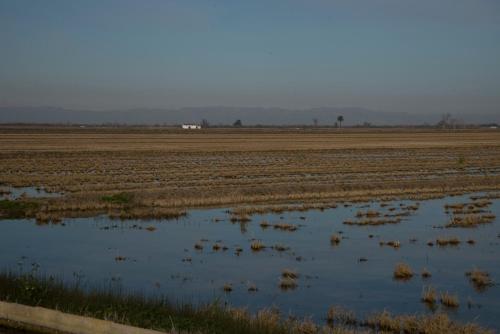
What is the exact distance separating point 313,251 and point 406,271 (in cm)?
Result: 377

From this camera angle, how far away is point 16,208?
25.8 m

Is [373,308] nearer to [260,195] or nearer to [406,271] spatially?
[406,271]

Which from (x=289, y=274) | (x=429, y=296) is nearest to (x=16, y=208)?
(x=289, y=274)

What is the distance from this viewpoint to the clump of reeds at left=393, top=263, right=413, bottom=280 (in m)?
15.8

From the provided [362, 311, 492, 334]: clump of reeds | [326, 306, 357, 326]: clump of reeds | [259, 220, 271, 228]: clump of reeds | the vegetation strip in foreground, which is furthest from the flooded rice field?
the vegetation strip in foreground

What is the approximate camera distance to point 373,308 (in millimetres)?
13164

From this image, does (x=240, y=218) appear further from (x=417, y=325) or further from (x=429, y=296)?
(x=417, y=325)

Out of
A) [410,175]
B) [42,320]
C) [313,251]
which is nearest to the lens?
[42,320]

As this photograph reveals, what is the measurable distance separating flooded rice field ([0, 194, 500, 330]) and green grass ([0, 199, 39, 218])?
1129mm

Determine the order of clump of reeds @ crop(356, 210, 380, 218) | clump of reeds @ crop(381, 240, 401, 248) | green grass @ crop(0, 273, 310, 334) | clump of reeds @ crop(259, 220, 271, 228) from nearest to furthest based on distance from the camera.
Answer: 1. green grass @ crop(0, 273, 310, 334)
2. clump of reeds @ crop(381, 240, 401, 248)
3. clump of reeds @ crop(259, 220, 271, 228)
4. clump of reeds @ crop(356, 210, 380, 218)

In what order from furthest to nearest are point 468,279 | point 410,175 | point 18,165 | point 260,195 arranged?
point 18,165 → point 410,175 → point 260,195 → point 468,279

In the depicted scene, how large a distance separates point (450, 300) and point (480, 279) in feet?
8.65

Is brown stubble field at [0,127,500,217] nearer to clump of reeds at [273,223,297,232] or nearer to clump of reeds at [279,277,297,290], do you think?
clump of reeds at [273,223,297,232]

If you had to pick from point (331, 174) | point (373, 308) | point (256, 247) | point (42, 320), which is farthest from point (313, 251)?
point (331, 174)
